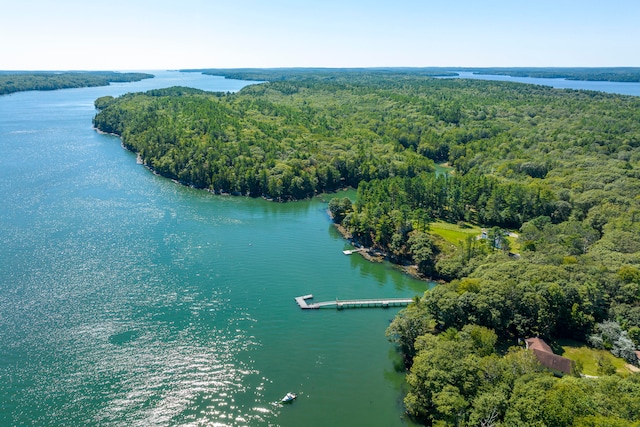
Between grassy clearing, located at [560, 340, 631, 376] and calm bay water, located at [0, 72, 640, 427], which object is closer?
calm bay water, located at [0, 72, 640, 427]

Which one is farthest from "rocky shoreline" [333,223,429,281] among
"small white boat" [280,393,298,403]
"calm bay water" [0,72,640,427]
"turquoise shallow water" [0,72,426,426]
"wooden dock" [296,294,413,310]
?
"small white boat" [280,393,298,403]

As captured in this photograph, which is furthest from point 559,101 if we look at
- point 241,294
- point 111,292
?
point 111,292

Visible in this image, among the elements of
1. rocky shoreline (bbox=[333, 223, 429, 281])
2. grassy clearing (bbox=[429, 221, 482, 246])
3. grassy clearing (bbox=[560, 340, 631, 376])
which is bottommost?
grassy clearing (bbox=[560, 340, 631, 376])

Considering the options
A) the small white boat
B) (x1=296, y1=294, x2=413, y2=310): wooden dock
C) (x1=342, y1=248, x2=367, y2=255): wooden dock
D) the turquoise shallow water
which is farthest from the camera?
(x1=342, y1=248, x2=367, y2=255): wooden dock

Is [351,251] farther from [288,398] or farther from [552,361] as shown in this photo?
[552,361]

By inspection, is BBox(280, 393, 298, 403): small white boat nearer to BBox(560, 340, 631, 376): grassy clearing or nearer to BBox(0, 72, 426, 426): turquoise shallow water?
BBox(0, 72, 426, 426): turquoise shallow water

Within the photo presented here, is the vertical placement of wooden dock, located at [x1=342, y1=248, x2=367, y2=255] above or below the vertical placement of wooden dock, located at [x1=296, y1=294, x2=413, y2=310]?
above

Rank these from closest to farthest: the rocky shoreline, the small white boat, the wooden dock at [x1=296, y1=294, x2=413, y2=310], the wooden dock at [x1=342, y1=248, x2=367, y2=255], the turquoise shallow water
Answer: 1. the turquoise shallow water
2. the small white boat
3. the wooden dock at [x1=296, y1=294, x2=413, y2=310]
4. the rocky shoreline
5. the wooden dock at [x1=342, y1=248, x2=367, y2=255]
